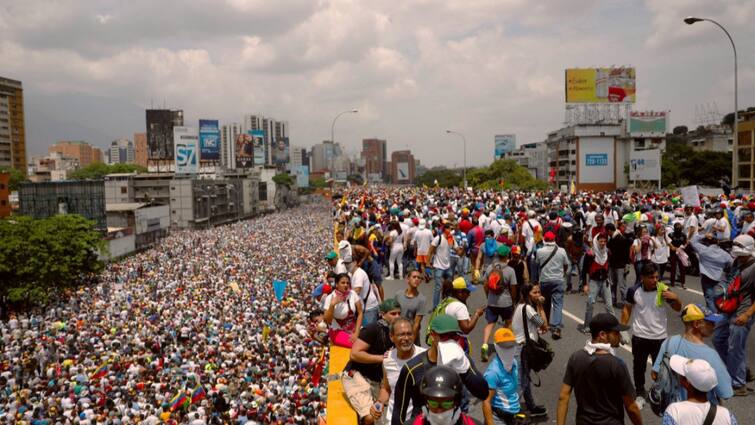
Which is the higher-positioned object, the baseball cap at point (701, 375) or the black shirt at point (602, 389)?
the baseball cap at point (701, 375)

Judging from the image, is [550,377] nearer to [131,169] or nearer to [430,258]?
[430,258]

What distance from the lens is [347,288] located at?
22.3 feet

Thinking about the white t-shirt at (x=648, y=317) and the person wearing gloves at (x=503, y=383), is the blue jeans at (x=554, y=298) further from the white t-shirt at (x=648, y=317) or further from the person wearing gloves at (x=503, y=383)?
the person wearing gloves at (x=503, y=383)

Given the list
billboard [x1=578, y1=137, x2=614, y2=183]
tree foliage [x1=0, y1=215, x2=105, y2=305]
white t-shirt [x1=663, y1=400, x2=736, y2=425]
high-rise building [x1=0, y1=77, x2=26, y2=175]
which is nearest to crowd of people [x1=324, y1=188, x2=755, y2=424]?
white t-shirt [x1=663, y1=400, x2=736, y2=425]

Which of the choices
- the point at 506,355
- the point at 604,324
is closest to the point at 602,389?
the point at 604,324

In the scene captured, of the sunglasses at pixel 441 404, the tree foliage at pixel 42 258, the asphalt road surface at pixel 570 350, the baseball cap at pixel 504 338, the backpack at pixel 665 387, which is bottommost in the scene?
the tree foliage at pixel 42 258

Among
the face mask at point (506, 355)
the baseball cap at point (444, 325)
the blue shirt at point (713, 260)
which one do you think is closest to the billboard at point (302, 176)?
the blue shirt at point (713, 260)

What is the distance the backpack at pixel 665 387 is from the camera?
4.54 m

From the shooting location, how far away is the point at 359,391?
545cm

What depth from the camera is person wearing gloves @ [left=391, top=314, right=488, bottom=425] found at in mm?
4020

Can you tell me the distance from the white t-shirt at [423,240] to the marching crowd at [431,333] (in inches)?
0.8

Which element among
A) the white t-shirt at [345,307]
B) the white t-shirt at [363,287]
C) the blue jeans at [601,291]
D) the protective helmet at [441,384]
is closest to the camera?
the protective helmet at [441,384]

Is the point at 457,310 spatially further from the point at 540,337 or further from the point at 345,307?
the point at 345,307

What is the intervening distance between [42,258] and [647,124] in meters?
86.7
